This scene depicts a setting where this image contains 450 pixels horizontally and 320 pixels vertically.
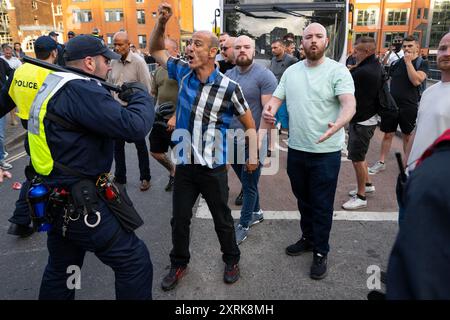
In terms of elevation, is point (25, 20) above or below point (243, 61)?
above

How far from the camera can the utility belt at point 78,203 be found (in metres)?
1.99

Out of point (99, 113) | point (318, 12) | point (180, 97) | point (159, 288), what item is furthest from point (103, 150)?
point (318, 12)

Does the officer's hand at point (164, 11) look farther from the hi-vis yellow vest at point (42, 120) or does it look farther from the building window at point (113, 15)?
the building window at point (113, 15)

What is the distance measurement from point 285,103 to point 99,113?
5.98 feet

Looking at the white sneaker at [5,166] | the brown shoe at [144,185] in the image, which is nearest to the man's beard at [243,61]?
the brown shoe at [144,185]

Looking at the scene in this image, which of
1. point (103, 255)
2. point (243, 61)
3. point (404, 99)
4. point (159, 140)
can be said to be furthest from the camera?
point (404, 99)

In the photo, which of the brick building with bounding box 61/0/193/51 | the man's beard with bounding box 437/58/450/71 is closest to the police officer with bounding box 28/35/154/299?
the man's beard with bounding box 437/58/450/71

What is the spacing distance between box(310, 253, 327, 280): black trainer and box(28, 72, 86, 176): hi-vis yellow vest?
7.27 ft

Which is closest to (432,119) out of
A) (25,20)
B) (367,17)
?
(367,17)

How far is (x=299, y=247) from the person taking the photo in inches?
131

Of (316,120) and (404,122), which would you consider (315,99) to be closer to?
(316,120)

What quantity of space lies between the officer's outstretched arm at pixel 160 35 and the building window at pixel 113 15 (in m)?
57.6

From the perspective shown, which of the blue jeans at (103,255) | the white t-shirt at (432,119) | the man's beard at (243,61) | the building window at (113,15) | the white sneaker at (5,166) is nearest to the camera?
the blue jeans at (103,255)

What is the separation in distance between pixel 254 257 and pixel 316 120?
142 centimetres
